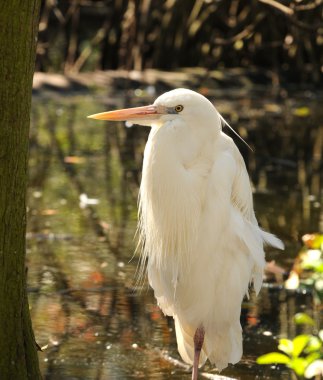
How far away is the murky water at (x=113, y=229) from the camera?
178 inches

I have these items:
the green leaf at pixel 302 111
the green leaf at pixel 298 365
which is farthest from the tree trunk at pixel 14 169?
the green leaf at pixel 302 111

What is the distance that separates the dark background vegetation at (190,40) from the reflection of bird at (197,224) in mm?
8456

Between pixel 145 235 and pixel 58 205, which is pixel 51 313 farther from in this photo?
pixel 58 205

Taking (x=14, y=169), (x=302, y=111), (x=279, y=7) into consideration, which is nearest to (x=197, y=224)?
(x=14, y=169)

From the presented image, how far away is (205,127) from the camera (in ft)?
12.3

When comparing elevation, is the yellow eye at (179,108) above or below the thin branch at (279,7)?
below

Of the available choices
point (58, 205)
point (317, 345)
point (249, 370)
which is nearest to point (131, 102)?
point (58, 205)

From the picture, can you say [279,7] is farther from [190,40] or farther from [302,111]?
[190,40]

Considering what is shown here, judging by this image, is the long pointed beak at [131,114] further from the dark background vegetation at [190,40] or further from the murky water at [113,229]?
the dark background vegetation at [190,40]

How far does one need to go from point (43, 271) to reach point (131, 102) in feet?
18.2

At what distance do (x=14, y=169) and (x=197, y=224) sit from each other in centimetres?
88

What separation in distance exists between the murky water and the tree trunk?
80 cm

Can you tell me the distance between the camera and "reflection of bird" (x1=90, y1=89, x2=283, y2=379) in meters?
3.73

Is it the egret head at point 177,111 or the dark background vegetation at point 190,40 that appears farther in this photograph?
the dark background vegetation at point 190,40
